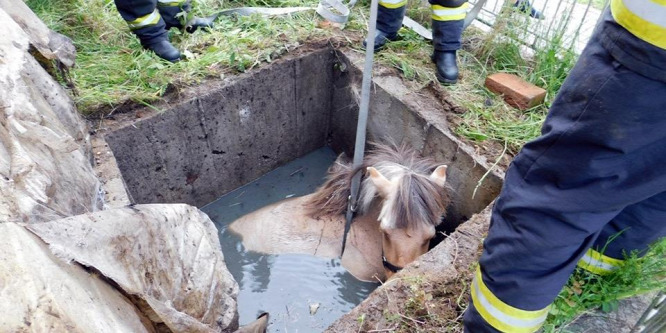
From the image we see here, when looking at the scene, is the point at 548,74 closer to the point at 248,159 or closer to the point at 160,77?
the point at 248,159

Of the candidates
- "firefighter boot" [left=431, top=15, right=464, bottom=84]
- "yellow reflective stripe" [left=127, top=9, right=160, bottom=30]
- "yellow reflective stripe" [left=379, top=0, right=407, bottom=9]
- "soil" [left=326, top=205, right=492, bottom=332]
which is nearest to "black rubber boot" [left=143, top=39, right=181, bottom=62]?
"yellow reflective stripe" [left=127, top=9, right=160, bottom=30]

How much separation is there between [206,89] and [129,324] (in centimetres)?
230

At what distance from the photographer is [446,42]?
11.5 feet

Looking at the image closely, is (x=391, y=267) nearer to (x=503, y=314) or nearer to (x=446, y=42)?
(x=503, y=314)

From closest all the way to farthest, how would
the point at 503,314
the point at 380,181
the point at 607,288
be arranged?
the point at 503,314
the point at 607,288
the point at 380,181

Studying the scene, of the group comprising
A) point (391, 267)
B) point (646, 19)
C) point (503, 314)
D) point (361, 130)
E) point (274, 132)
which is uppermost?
point (646, 19)

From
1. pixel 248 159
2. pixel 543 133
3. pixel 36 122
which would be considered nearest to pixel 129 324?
pixel 36 122

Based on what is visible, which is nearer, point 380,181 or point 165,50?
point 380,181

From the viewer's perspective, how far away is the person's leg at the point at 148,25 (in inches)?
129

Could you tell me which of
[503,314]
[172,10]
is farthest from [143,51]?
[503,314]

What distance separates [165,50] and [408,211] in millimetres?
2206

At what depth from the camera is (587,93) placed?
4.76 feet

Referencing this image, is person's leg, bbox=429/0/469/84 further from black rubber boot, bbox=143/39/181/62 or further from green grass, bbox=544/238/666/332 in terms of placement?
black rubber boot, bbox=143/39/181/62

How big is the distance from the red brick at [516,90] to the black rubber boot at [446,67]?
0.27 m
